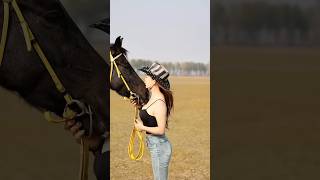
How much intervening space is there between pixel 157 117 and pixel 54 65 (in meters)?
0.59

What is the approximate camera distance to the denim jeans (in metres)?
2.67

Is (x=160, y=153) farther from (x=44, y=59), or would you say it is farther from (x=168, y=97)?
(x=44, y=59)

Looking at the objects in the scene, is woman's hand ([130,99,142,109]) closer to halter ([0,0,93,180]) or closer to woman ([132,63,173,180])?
woman ([132,63,173,180])

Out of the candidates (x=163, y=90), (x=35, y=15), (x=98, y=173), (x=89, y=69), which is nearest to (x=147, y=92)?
(x=163, y=90)

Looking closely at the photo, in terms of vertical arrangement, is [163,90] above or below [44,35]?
below

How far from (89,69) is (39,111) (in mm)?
353

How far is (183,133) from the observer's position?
2723 millimetres

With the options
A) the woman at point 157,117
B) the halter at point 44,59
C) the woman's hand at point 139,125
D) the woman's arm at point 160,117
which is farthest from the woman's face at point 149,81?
the halter at point 44,59

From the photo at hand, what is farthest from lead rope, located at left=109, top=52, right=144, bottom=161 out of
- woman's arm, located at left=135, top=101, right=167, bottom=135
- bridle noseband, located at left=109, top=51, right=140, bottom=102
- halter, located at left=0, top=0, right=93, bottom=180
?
halter, located at left=0, top=0, right=93, bottom=180

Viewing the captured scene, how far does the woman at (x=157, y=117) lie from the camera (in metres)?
2.60

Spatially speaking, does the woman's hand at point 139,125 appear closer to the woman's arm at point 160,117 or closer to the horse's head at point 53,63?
the woman's arm at point 160,117

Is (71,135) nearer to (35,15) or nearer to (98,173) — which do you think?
(98,173)

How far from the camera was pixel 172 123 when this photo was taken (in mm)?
2705

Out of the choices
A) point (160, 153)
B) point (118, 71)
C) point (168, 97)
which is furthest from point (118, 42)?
point (160, 153)
